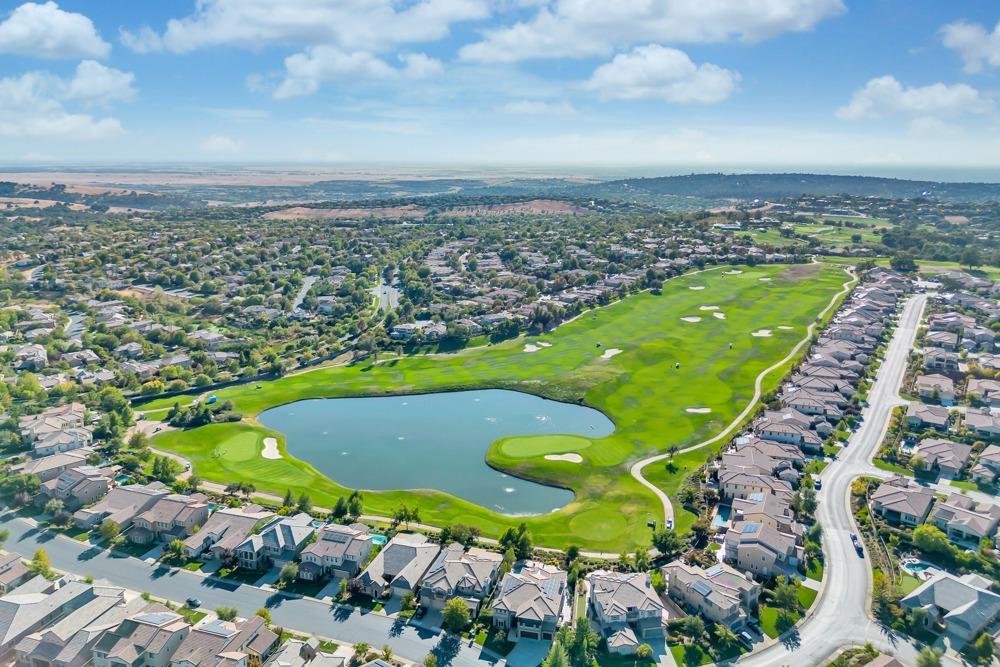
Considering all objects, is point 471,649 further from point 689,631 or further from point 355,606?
point 689,631

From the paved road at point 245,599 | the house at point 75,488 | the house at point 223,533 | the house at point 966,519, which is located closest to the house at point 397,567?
the paved road at point 245,599

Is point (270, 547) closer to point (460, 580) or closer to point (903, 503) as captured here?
point (460, 580)

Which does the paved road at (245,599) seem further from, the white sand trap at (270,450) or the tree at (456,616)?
the white sand trap at (270,450)

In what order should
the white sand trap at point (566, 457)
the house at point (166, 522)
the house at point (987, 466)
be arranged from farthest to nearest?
the white sand trap at point (566, 457) < the house at point (987, 466) < the house at point (166, 522)

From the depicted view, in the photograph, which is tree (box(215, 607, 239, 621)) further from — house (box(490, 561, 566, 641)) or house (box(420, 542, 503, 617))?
house (box(490, 561, 566, 641))

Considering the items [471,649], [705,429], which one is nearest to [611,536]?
[471,649]

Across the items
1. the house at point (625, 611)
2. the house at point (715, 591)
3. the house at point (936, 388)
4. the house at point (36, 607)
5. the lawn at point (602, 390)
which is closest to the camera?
the house at point (36, 607)

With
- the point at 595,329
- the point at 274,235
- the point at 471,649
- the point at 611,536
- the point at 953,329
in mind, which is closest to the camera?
the point at 471,649
